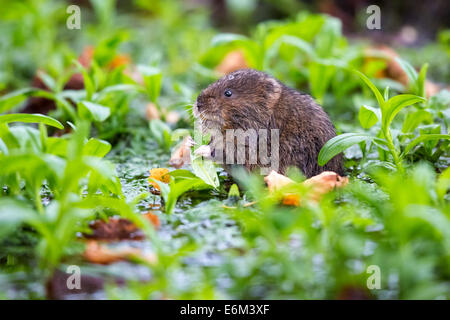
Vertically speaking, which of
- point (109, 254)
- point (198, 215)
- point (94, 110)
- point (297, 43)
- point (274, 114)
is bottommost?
point (109, 254)

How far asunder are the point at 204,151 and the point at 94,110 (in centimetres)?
102

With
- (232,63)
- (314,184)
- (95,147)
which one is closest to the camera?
(95,147)

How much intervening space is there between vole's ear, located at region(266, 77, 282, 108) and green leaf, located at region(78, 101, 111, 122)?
4.07 feet

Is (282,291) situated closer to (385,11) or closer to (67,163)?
(67,163)

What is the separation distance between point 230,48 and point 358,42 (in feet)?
6.84

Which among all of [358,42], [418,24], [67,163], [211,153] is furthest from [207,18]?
[67,163]

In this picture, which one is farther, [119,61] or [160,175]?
[119,61]

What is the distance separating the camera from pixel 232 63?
705 cm

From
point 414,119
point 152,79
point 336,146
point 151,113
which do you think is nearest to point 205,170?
point 336,146

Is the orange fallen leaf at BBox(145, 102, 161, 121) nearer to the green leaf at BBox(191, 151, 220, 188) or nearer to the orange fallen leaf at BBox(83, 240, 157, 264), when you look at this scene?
the green leaf at BBox(191, 151, 220, 188)

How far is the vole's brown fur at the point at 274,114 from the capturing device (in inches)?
159

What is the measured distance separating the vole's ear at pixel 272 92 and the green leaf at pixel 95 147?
137 centimetres

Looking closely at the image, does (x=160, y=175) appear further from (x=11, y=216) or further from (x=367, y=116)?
(x=11, y=216)

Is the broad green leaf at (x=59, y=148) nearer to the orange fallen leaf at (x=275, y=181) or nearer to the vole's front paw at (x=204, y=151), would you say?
the vole's front paw at (x=204, y=151)
